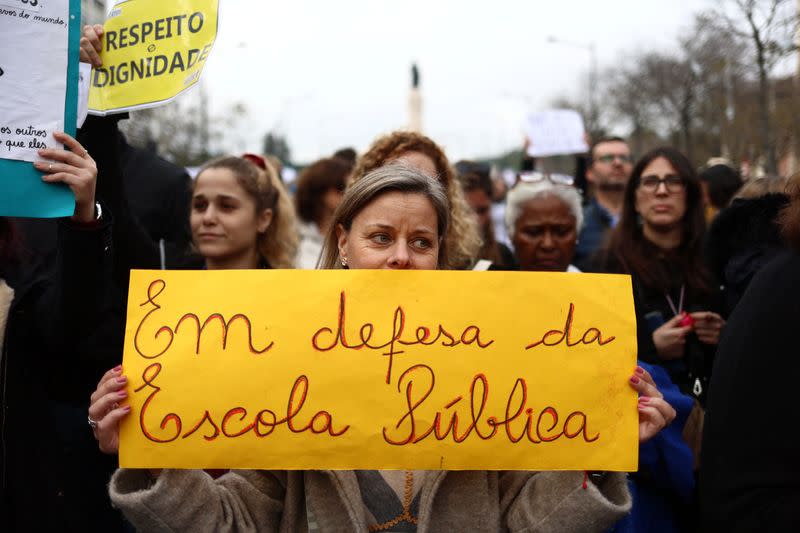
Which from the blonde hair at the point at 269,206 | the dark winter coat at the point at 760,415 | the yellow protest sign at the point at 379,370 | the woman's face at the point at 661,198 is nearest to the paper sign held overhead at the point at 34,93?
the yellow protest sign at the point at 379,370

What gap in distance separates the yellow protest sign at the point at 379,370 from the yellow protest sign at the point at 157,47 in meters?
0.70

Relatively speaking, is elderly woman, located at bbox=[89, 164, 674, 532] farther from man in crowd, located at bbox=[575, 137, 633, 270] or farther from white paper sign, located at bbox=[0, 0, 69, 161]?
man in crowd, located at bbox=[575, 137, 633, 270]

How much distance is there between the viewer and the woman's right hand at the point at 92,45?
8.21 feet

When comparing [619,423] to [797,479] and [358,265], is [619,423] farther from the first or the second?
[358,265]

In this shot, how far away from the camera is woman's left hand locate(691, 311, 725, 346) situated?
352 centimetres

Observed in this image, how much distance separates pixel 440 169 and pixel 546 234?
2.25 ft

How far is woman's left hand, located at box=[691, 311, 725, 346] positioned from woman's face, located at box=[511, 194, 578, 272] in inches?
27.4

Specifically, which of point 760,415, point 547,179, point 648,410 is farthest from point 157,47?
point 547,179

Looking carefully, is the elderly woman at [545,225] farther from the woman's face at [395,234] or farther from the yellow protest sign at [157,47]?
the yellow protest sign at [157,47]

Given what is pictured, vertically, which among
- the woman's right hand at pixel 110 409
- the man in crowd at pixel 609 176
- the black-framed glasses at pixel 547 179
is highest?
the man in crowd at pixel 609 176

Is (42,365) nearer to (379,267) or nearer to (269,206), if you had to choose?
(379,267)

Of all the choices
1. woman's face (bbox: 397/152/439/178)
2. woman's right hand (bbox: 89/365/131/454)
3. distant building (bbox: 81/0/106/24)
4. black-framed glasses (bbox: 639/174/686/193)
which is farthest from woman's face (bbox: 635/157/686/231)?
woman's right hand (bbox: 89/365/131/454)

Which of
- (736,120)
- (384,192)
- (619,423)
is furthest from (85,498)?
(736,120)

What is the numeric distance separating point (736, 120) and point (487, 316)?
45.6 ft
